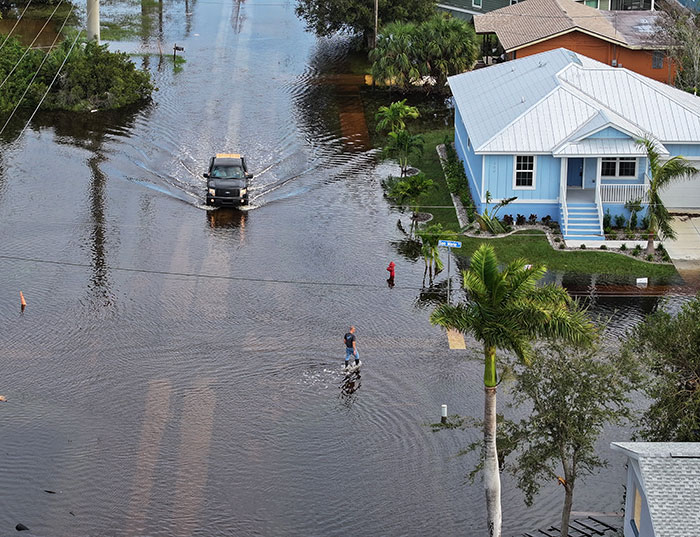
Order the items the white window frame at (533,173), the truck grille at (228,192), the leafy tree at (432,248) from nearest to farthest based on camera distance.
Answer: the leafy tree at (432,248)
the white window frame at (533,173)
the truck grille at (228,192)

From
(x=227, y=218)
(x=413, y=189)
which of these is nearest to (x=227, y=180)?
(x=227, y=218)

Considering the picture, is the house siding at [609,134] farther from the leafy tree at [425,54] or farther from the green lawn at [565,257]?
the leafy tree at [425,54]

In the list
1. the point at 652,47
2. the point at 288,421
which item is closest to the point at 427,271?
the point at 288,421

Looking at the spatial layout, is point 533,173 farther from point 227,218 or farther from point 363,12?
point 363,12

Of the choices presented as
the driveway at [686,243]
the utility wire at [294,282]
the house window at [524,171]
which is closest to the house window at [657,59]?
the driveway at [686,243]

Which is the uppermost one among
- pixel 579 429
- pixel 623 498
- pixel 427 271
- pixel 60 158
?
pixel 60 158

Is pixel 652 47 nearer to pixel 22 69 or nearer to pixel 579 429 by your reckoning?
pixel 22 69
